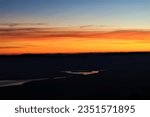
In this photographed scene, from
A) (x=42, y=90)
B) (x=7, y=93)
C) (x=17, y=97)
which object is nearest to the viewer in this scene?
(x=17, y=97)

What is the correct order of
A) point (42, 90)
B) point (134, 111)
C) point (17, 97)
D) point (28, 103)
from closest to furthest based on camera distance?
point (134, 111), point (28, 103), point (17, 97), point (42, 90)

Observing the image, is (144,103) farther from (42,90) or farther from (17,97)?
(42,90)

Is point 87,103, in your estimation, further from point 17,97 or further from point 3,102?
point 17,97

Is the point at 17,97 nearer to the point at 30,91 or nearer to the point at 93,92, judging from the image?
the point at 30,91

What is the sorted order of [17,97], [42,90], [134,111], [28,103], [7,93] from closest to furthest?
[134,111] < [28,103] < [17,97] < [7,93] < [42,90]

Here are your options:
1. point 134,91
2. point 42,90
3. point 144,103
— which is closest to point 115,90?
point 134,91

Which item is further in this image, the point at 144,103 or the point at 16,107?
the point at 144,103

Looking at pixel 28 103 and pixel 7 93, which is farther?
pixel 7 93

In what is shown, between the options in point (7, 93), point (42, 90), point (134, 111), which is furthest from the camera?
point (42, 90)

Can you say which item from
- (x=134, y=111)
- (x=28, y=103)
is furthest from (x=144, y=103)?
(x=28, y=103)
